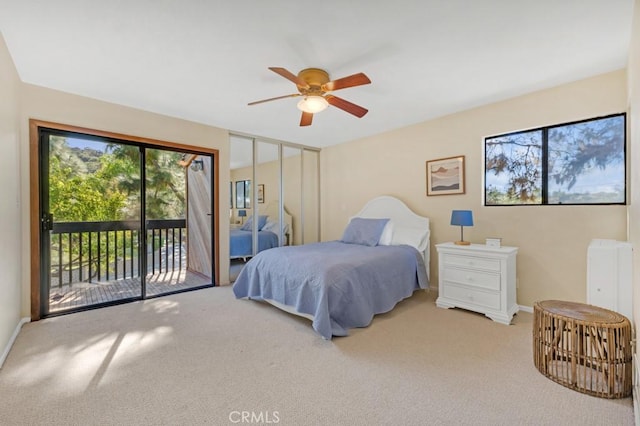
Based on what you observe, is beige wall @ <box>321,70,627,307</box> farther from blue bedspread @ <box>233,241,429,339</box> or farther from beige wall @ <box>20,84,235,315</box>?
beige wall @ <box>20,84,235,315</box>

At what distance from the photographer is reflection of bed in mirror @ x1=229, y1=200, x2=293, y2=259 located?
4.49 metres

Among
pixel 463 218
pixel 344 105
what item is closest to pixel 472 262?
pixel 463 218

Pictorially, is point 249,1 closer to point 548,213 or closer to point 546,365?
point 546,365

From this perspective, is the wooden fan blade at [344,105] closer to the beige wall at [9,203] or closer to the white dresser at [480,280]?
the white dresser at [480,280]

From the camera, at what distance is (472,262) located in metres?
3.00

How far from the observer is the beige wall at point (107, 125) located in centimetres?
279

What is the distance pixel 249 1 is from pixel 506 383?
2878 millimetres

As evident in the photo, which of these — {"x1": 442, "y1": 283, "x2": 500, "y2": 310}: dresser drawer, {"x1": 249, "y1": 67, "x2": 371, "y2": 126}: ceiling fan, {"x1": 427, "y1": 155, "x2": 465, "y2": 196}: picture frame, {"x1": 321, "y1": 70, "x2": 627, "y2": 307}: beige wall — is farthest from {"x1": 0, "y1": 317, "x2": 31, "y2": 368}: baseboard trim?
{"x1": 427, "y1": 155, "x2": 465, "y2": 196}: picture frame

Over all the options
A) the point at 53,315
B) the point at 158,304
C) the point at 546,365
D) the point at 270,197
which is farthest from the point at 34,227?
the point at 546,365

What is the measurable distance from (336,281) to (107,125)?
316cm

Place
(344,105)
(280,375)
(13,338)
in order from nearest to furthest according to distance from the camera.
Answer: (280,375)
(13,338)
(344,105)

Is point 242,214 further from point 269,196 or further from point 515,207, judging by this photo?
→ point 515,207

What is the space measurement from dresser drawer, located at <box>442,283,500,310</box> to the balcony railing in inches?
150

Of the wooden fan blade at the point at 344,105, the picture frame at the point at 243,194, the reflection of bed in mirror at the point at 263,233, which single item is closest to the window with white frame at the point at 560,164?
the wooden fan blade at the point at 344,105
